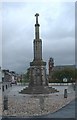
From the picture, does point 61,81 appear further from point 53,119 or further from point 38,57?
point 53,119

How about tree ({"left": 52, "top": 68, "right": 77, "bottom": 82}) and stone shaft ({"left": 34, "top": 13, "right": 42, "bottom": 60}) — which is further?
tree ({"left": 52, "top": 68, "right": 77, "bottom": 82})

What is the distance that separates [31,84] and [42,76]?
2136 mm

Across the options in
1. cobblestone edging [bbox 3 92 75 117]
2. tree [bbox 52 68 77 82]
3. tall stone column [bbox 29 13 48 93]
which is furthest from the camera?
tree [bbox 52 68 77 82]

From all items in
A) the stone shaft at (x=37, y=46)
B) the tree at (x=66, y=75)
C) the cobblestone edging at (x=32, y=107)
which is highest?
the stone shaft at (x=37, y=46)

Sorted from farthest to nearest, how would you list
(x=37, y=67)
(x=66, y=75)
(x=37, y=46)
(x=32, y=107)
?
1. (x=66, y=75)
2. (x=37, y=67)
3. (x=37, y=46)
4. (x=32, y=107)

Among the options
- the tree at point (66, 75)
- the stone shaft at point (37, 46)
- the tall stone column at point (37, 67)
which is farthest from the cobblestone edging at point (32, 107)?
the tree at point (66, 75)

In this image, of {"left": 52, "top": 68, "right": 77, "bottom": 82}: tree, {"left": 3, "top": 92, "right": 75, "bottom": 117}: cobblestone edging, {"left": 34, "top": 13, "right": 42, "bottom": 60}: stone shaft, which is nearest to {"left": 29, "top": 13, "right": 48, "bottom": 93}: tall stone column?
{"left": 34, "top": 13, "right": 42, "bottom": 60}: stone shaft

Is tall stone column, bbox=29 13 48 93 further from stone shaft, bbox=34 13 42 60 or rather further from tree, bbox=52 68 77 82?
tree, bbox=52 68 77 82

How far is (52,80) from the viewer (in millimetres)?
88875

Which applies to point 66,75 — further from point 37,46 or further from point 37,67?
point 37,46

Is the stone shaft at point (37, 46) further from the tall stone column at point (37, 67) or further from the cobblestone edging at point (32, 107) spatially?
the cobblestone edging at point (32, 107)

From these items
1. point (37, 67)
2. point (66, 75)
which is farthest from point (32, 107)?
point (66, 75)

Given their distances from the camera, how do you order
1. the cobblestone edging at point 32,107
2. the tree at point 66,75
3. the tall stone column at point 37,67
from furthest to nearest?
the tree at point 66,75 → the tall stone column at point 37,67 → the cobblestone edging at point 32,107

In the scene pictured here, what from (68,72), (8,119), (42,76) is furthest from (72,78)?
(8,119)
